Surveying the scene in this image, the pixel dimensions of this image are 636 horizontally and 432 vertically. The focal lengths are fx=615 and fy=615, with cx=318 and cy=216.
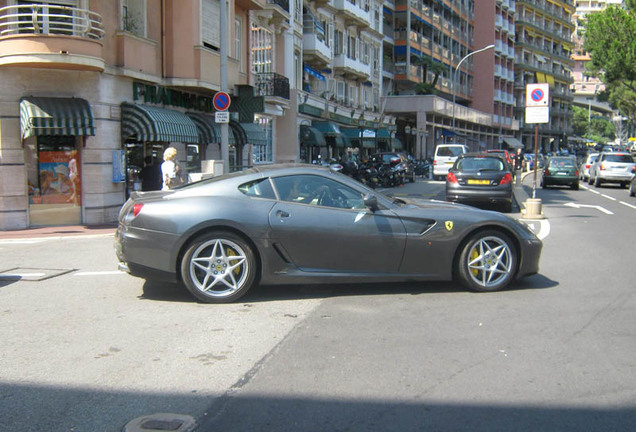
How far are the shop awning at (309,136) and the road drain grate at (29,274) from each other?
2550 centimetres

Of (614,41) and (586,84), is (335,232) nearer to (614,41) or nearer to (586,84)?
(614,41)

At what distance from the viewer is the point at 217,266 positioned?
250 inches

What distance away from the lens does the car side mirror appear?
6457 mm

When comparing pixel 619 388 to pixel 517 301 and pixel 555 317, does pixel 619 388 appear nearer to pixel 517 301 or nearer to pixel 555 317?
pixel 555 317

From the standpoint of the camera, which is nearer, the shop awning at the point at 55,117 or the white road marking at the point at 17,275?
the white road marking at the point at 17,275

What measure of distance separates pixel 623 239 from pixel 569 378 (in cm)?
811

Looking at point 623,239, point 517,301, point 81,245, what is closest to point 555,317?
point 517,301

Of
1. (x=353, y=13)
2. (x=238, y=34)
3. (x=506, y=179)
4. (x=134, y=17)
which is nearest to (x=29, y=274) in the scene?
(x=134, y=17)

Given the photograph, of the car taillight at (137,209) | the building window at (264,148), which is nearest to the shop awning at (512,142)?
the building window at (264,148)

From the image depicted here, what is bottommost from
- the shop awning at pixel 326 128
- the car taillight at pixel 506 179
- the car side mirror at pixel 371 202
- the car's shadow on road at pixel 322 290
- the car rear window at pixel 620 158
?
the car's shadow on road at pixel 322 290

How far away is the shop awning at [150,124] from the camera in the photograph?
16.0 metres

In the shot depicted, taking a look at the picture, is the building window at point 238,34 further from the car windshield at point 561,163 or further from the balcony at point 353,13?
the balcony at point 353,13

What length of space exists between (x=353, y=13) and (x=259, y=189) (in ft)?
119

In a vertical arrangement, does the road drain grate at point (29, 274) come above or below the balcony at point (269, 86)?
below
